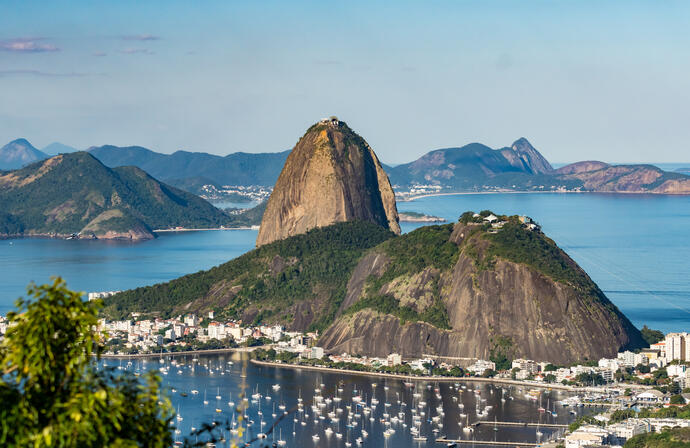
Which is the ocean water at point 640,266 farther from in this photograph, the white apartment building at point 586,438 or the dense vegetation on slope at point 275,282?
the white apartment building at point 586,438

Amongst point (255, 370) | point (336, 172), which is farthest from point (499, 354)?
point (336, 172)

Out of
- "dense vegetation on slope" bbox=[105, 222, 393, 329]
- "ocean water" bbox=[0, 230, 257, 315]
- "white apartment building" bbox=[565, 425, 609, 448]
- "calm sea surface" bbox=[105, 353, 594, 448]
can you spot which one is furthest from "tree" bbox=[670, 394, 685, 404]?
"ocean water" bbox=[0, 230, 257, 315]

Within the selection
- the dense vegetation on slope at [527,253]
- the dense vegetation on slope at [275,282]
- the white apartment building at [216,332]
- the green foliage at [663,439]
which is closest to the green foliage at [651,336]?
the dense vegetation on slope at [527,253]

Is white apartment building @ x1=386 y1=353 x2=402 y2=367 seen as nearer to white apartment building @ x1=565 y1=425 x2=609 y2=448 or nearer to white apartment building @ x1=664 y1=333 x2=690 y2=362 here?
white apartment building @ x1=664 y1=333 x2=690 y2=362

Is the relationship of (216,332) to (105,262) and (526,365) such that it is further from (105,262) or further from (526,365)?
(105,262)

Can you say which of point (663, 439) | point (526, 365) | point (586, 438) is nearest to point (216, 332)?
point (526, 365)

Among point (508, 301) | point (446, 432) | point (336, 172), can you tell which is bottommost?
point (446, 432)

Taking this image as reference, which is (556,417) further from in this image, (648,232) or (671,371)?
(648,232)
